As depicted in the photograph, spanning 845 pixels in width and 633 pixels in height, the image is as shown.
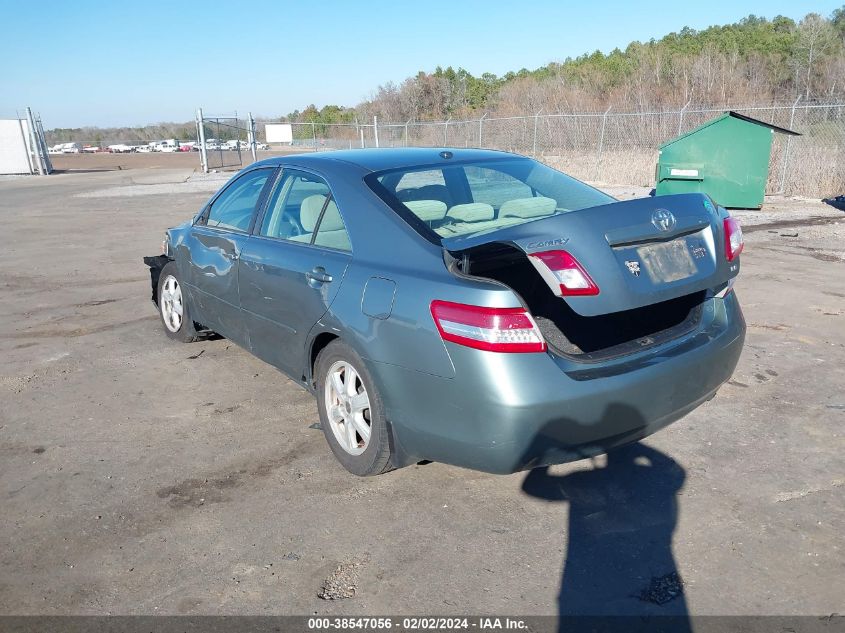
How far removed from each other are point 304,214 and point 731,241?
2.32 m

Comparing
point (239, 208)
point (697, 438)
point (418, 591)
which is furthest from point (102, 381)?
point (697, 438)

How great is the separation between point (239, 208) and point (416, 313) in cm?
231

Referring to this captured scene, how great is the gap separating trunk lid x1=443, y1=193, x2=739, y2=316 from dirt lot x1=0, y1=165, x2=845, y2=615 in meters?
1.02

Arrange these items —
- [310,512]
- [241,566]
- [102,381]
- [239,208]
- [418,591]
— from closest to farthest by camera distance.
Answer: [418,591] < [241,566] < [310,512] < [239,208] < [102,381]

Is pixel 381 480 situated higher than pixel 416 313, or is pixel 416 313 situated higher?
pixel 416 313

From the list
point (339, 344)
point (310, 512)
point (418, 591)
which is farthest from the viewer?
point (339, 344)

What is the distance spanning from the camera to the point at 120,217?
15.2 m

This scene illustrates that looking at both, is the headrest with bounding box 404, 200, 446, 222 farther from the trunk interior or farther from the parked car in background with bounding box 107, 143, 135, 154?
the parked car in background with bounding box 107, 143, 135, 154

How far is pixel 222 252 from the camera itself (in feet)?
15.2

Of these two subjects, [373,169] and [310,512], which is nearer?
[310,512]

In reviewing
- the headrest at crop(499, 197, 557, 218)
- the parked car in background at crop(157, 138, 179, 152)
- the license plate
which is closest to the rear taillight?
the license plate

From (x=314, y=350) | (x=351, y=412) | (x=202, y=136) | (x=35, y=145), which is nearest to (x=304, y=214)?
(x=314, y=350)

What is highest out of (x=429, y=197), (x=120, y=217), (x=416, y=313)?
(x=429, y=197)

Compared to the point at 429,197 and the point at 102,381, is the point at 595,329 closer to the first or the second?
the point at 429,197
